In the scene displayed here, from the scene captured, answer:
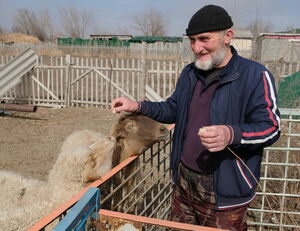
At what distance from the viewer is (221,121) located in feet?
6.99

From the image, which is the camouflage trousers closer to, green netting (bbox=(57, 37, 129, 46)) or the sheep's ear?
the sheep's ear

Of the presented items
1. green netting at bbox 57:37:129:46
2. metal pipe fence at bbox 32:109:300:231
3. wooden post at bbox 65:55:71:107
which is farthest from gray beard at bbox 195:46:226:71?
green netting at bbox 57:37:129:46

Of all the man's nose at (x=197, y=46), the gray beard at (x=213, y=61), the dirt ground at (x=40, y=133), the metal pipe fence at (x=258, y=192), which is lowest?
the dirt ground at (x=40, y=133)

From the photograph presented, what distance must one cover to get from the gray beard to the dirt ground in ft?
13.8

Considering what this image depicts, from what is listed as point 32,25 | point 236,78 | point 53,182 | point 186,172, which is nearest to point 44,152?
point 53,182

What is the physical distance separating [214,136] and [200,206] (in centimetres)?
84

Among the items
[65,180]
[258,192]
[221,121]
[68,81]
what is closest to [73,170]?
[65,180]

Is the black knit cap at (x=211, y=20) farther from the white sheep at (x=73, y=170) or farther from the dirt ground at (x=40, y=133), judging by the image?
the dirt ground at (x=40, y=133)

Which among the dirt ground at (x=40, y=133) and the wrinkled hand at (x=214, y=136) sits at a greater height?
the wrinkled hand at (x=214, y=136)

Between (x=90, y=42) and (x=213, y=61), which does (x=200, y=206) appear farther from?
(x=90, y=42)

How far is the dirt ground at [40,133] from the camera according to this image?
626cm

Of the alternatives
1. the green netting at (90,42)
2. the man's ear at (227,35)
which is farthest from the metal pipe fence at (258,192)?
the green netting at (90,42)

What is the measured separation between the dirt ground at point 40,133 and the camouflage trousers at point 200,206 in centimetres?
369

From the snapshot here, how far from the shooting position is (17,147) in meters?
7.35
